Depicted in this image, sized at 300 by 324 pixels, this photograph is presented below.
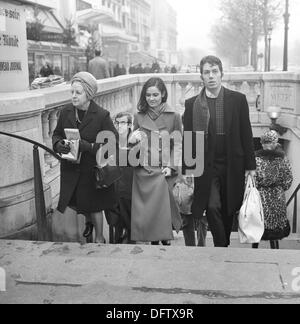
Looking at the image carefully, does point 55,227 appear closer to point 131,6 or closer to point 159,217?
point 159,217

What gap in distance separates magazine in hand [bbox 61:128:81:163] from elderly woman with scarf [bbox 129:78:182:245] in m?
0.54

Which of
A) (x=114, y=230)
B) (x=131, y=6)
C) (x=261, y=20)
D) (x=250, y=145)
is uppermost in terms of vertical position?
(x=131, y=6)

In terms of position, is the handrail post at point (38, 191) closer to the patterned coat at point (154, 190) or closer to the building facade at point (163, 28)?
the patterned coat at point (154, 190)

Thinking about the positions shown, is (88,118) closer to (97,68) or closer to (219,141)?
(219,141)

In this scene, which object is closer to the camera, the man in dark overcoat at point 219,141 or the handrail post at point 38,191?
the handrail post at point 38,191

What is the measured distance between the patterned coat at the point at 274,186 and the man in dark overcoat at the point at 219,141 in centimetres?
68

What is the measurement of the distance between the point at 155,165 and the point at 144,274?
4.57 ft

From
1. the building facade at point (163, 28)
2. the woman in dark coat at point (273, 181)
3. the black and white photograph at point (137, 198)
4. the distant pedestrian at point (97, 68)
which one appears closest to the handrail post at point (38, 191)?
the black and white photograph at point (137, 198)

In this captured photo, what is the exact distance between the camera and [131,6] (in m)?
82.2

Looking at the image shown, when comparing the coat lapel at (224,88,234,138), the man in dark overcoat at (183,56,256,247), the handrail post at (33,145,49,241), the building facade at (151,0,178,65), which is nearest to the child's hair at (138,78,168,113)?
the man in dark overcoat at (183,56,256,247)

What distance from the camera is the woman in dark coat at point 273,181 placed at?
5.47 metres
